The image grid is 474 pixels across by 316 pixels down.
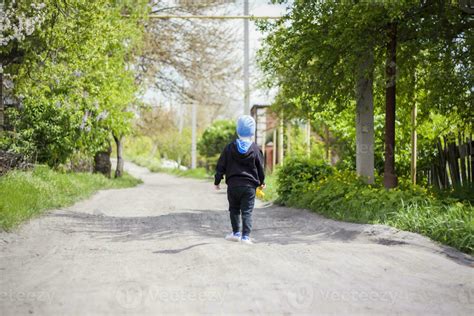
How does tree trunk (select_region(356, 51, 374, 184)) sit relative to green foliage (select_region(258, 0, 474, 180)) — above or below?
below

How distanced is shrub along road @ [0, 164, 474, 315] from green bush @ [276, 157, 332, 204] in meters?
4.79

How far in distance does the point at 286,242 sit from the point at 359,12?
4404mm

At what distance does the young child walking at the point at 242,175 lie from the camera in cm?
828

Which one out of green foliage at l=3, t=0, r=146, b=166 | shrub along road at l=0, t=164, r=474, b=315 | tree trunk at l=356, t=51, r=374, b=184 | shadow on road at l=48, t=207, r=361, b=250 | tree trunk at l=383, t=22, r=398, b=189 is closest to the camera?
shrub along road at l=0, t=164, r=474, b=315

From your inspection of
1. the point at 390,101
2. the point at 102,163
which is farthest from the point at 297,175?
the point at 102,163

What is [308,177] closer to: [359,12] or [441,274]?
[359,12]

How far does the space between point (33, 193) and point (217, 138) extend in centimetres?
3554

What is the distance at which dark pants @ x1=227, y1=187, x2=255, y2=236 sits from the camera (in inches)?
324

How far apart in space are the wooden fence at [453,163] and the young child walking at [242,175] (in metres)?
6.03

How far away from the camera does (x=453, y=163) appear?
13820 mm

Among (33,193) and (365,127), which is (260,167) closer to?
(365,127)

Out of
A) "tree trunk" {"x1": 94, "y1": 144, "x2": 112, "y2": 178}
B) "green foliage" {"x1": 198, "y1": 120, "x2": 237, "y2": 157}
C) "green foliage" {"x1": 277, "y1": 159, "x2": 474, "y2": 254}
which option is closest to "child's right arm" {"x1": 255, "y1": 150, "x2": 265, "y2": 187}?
"green foliage" {"x1": 277, "y1": 159, "x2": 474, "y2": 254}

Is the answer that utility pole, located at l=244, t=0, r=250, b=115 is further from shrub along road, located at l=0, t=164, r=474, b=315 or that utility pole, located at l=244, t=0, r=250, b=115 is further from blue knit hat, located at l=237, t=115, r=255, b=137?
blue knit hat, located at l=237, t=115, r=255, b=137

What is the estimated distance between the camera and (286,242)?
8.64m
